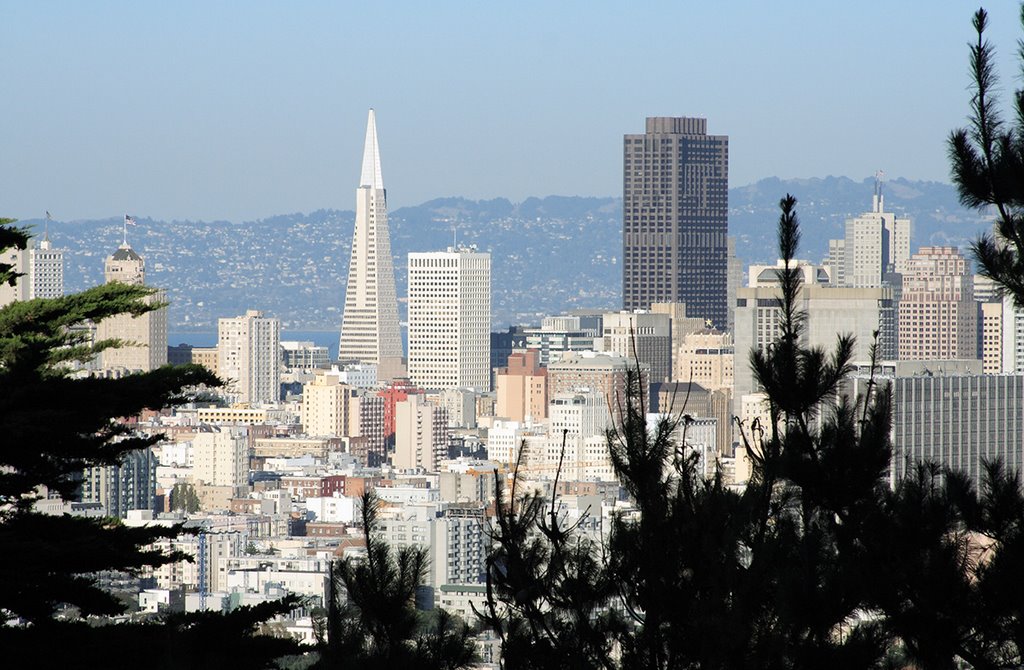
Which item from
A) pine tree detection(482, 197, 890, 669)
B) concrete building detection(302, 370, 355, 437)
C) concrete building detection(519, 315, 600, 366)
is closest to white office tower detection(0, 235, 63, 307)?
concrete building detection(302, 370, 355, 437)

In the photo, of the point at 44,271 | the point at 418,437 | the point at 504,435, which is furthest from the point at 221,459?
the point at 44,271

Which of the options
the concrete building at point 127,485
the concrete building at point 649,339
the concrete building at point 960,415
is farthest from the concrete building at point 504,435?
the concrete building at point 960,415

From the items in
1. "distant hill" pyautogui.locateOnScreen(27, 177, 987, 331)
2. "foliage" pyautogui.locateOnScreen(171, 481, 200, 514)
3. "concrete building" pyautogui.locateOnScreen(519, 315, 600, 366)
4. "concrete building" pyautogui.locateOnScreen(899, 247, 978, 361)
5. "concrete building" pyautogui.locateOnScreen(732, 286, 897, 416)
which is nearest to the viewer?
"foliage" pyautogui.locateOnScreen(171, 481, 200, 514)

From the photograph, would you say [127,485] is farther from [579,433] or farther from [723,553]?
[723,553]

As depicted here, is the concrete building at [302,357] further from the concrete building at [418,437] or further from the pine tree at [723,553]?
the pine tree at [723,553]

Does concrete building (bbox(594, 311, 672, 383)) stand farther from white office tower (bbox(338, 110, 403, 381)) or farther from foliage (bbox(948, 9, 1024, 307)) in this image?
foliage (bbox(948, 9, 1024, 307))

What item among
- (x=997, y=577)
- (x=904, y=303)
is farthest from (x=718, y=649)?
(x=904, y=303)
